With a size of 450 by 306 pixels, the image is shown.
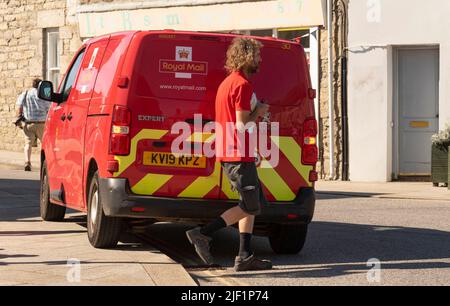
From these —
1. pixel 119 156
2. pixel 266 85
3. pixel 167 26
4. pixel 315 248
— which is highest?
pixel 167 26

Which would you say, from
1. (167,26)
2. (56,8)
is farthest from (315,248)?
(56,8)

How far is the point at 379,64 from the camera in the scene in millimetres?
22578

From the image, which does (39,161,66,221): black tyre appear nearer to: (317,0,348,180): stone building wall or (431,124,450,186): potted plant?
(431,124,450,186): potted plant

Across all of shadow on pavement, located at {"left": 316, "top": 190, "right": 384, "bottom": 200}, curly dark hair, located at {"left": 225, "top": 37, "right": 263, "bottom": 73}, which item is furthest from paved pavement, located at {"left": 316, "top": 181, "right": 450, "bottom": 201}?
curly dark hair, located at {"left": 225, "top": 37, "right": 263, "bottom": 73}

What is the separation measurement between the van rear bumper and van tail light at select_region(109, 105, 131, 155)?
29 cm

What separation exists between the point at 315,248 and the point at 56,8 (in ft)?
62.5

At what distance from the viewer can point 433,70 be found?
2231cm

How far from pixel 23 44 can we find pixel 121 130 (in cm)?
2026

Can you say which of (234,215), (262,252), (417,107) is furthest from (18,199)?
(417,107)

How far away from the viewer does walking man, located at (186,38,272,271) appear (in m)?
9.35

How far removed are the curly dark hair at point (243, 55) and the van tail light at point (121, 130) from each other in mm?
1049

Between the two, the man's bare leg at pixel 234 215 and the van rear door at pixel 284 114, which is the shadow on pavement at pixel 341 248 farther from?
the van rear door at pixel 284 114
